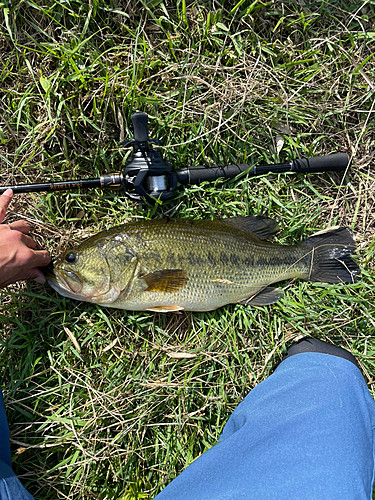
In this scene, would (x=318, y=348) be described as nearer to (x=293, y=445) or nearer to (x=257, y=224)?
(x=293, y=445)

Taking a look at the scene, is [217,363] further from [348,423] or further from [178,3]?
[178,3]

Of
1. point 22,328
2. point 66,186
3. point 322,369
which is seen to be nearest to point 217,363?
point 322,369

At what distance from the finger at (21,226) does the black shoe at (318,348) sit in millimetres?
2620

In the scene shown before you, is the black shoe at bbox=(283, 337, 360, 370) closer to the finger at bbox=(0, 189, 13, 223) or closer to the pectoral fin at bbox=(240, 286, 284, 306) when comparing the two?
the pectoral fin at bbox=(240, 286, 284, 306)

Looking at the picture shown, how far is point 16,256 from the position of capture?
8.38 ft

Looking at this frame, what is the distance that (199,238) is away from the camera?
2.81m

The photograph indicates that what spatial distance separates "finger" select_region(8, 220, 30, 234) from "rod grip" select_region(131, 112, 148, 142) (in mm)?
1244

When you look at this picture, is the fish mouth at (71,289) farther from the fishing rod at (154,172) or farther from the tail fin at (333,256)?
the tail fin at (333,256)

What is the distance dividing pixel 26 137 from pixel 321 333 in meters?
3.29

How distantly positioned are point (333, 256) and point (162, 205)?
5.49 ft

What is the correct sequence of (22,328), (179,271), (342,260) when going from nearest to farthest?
Answer: (179,271)
(22,328)
(342,260)

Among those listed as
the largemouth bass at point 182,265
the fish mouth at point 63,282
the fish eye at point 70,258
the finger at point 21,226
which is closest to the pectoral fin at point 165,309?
the largemouth bass at point 182,265

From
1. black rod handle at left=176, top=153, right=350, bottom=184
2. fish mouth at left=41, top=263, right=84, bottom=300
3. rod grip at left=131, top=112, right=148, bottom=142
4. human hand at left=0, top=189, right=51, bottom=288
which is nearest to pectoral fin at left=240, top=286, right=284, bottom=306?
black rod handle at left=176, top=153, right=350, bottom=184

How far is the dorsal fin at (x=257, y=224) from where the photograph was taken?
3.02m
